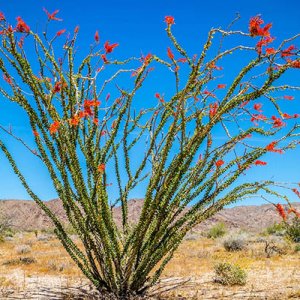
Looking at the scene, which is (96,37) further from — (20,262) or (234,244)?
Answer: (234,244)

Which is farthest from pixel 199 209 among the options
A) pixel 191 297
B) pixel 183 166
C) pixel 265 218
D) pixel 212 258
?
pixel 265 218

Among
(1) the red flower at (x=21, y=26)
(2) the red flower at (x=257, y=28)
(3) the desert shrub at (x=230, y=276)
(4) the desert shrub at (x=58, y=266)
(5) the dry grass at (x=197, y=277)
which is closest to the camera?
(2) the red flower at (x=257, y=28)

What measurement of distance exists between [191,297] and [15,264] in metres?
7.32

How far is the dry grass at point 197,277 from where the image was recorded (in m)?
7.50

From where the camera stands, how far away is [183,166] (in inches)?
237

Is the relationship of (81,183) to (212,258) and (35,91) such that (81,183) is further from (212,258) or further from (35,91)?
(212,258)

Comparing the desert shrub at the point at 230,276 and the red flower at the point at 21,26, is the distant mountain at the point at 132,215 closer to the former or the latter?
the desert shrub at the point at 230,276

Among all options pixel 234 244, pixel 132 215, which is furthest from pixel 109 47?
pixel 132 215

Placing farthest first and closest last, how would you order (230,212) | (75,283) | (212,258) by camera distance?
(230,212) → (212,258) → (75,283)

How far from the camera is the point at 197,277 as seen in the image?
31.6 feet

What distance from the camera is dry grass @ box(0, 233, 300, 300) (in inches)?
295

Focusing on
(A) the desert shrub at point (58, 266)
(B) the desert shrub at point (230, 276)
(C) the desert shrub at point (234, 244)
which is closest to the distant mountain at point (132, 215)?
(C) the desert shrub at point (234, 244)

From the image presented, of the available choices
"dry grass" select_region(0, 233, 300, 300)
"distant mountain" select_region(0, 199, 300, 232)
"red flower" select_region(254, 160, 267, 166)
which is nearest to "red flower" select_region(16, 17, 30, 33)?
"red flower" select_region(254, 160, 267, 166)

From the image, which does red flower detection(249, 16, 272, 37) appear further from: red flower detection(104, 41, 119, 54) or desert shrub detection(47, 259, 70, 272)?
desert shrub detection(47, 259, 70, 272)
